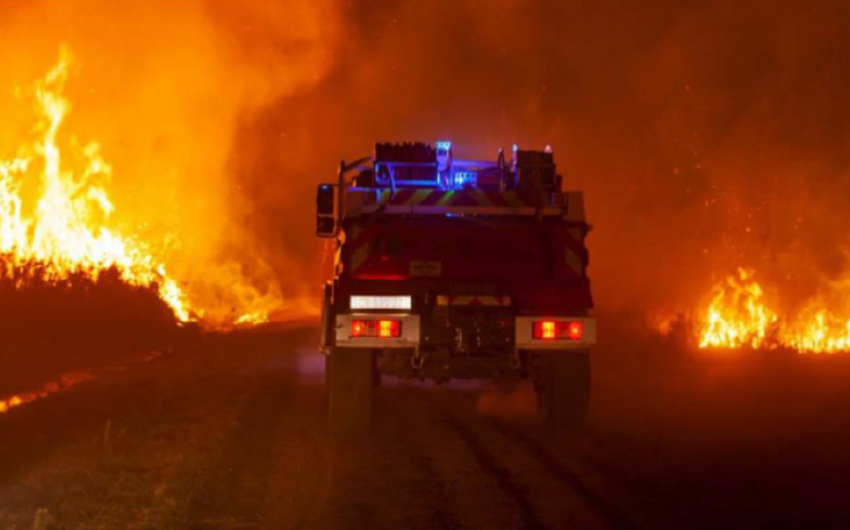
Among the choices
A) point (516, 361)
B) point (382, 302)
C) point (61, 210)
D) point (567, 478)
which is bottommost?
point (567, 478)

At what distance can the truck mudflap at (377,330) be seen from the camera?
33.3 feet

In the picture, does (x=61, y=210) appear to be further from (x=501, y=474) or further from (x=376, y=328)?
(x=501, y=474)

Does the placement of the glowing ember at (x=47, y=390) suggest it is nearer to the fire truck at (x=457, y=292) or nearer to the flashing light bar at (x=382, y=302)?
the fire truck at (x=457, y=292)

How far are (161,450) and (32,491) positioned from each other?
1.83 meters

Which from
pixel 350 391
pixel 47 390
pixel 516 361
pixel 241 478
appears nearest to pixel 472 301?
pixel 516 361

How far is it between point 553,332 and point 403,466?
2225 mm

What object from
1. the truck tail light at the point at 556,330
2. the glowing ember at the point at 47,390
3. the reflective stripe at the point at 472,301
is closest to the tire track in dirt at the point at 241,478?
the reflective stripe at the point at 472,301

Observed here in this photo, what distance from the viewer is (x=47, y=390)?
50.5ft

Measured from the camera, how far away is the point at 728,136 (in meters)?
26.8

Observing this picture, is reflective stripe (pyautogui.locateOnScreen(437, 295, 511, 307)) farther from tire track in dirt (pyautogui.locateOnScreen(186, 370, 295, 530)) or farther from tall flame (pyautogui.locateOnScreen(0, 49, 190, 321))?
tall flame (pyautogui.locateOnScreen(0, 49, 190, 321))

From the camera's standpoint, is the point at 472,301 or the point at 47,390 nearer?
the point at 472,301

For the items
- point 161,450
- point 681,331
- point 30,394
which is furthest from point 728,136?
point 161,450

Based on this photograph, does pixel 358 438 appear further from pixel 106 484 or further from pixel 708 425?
pixel 708 425

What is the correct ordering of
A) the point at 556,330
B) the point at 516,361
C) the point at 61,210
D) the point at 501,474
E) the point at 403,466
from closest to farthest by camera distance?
the point at 501,474 → the point at 403,466 → the point at 556,330 → the point at 516,361 → the point at 61,210
